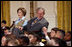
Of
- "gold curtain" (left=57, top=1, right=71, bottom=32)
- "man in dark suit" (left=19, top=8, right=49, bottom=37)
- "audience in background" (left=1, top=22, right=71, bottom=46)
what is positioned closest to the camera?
"audience in background" (left=1, top=22, right=71, bottom=46)

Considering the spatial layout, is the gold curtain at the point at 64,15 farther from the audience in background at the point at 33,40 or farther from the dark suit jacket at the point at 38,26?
the audience in background at the point at 33,40

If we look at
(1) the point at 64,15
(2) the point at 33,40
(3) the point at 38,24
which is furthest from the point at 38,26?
(1) the point at 64,15

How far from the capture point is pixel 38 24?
5.18 m

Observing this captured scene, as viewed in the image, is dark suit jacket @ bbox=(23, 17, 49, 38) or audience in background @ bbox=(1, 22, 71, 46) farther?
dark suit jacket @ bbox=(23, 17, 49, 38)

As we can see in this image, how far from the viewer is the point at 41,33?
5.16 metres

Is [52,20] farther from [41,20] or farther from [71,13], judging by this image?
[41,20]

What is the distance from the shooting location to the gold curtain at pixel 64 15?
1001 cm

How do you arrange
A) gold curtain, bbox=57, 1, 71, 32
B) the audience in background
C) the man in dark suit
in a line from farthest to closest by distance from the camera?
gold curtain, bbox=57, 1, 71, 32 < the man in dark suit < the audience in background

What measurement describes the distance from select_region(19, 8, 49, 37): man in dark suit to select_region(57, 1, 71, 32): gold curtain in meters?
4.83

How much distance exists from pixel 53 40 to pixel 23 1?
699cm

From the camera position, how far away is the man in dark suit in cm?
512

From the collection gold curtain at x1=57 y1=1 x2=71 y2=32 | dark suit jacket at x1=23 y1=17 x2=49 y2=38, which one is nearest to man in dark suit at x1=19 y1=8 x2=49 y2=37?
dark suit jacket at x1=23 y1=17 x2=49 y2=38

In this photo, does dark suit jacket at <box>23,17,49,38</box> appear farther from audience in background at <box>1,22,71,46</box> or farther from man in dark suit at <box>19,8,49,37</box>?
audience in background at <box>1,22,71,46</box>

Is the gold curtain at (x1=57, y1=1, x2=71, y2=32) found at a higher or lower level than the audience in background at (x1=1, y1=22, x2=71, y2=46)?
higher
